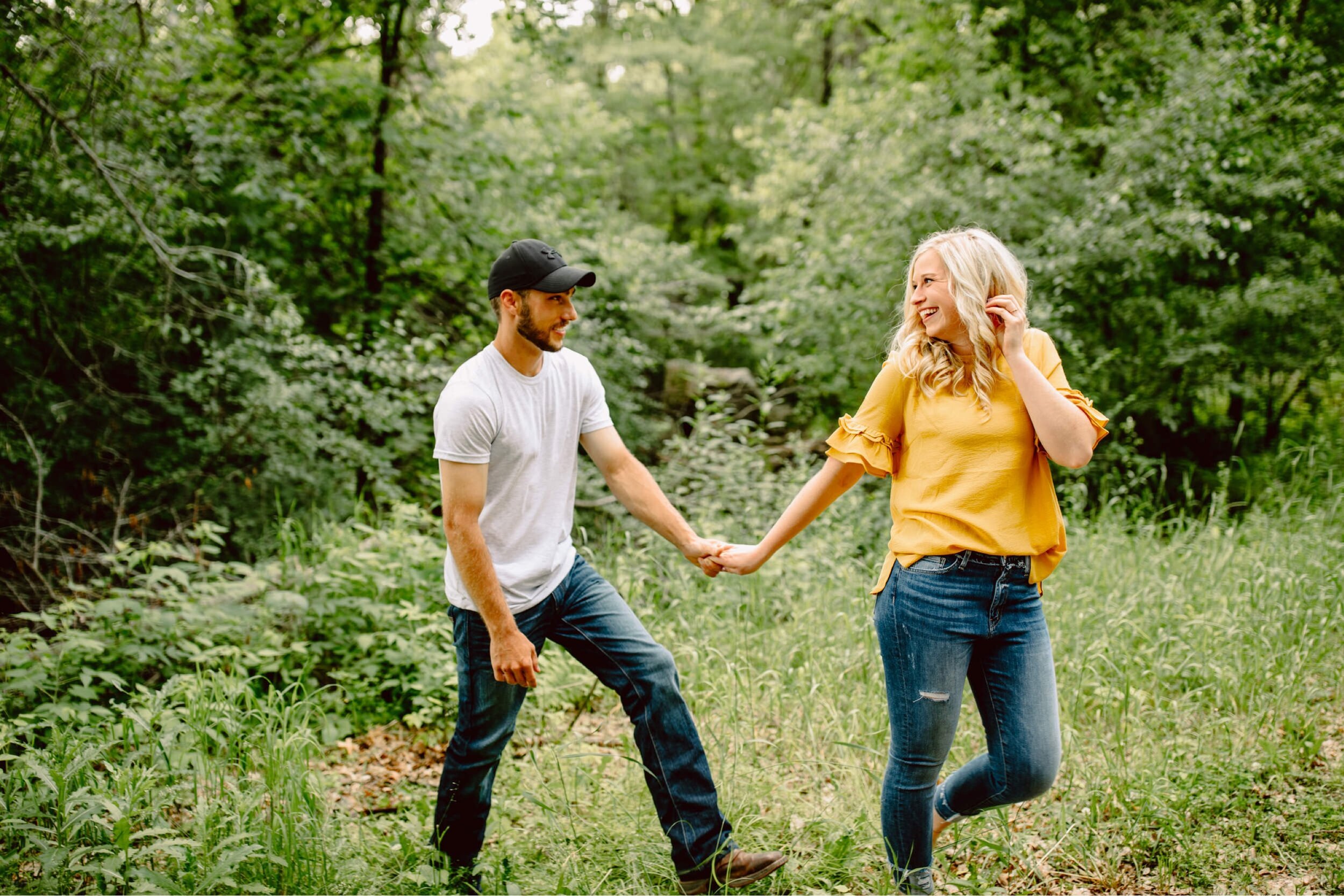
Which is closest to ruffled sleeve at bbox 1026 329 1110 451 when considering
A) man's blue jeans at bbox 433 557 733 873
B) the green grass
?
man's blue jeans at bbox 433 557 733 873

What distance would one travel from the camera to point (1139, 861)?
9.73 ft

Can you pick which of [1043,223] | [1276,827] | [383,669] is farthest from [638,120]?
[1276,827]

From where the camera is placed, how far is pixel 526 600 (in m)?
2.77

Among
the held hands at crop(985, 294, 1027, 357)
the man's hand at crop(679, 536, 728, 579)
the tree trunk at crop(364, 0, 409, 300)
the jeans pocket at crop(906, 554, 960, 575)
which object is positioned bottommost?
the man's hand at crop(679, 536, 728, 579)

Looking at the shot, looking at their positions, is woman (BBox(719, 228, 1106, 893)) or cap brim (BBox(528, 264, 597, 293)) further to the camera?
cap brim (BBox(528, 264, 597, 293))

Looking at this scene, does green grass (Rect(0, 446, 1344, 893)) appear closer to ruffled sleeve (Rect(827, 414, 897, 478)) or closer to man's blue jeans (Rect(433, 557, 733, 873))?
man's blue jeans (Rect(433, 557, 733, 873))

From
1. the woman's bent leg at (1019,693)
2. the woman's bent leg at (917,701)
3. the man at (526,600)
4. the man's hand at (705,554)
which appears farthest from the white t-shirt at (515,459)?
the woman's bent leg at (1019,693)

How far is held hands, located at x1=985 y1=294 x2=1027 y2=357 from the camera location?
2.23 m

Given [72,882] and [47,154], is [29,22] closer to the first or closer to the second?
[47,154]

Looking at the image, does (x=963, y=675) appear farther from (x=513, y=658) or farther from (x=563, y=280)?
(x=563, y=280)

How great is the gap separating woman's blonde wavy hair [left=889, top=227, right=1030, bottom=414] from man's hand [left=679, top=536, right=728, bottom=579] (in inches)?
42.8

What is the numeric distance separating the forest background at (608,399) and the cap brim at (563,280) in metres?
1.82

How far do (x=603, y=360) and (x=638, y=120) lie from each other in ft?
34.6

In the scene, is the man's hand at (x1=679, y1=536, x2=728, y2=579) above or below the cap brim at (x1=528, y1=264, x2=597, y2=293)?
below
